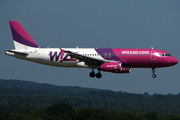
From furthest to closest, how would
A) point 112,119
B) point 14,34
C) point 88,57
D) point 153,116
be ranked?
point 153,116
point 112,119
point 14,34
point 88,57

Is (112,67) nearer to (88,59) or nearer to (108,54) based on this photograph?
(108,54)

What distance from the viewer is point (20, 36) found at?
221 feet

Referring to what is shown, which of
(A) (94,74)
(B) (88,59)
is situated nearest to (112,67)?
(B) (88,59)

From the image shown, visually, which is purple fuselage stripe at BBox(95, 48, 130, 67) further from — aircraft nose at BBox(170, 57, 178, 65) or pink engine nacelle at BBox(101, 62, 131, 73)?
aircraft nose at BBox(170, 57, 178, 65)

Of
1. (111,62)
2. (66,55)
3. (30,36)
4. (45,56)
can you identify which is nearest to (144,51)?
(111,62)

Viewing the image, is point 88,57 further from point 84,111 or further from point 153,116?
point 153,116

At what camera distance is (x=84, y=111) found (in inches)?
4459

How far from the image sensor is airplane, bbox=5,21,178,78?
5991 cm

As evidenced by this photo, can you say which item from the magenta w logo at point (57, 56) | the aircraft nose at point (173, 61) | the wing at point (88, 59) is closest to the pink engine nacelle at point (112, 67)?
the wing at point (88, 59)

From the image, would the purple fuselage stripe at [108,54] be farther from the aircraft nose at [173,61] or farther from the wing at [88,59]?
the aircraft nose at [173,61]

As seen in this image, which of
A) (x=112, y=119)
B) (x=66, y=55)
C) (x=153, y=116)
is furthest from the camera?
(x=153, y=116)

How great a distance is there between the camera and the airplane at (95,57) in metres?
59.9

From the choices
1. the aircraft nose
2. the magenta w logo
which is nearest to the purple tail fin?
the magenta w logo

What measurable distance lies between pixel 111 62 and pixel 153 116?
74747mm
